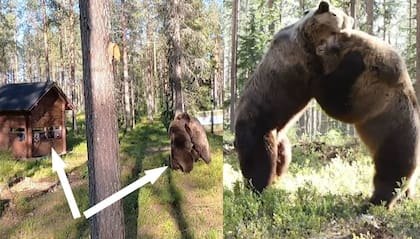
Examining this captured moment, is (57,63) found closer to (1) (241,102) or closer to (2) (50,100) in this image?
(2) (50,100)

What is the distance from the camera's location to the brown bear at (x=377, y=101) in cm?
Answer: 149

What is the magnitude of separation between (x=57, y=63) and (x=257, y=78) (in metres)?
0.94

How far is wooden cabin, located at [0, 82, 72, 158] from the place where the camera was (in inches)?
79.3

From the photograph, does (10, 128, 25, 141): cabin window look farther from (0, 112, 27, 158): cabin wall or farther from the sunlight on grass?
the sunlight on grass

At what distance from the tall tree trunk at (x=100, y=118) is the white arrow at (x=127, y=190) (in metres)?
0.02

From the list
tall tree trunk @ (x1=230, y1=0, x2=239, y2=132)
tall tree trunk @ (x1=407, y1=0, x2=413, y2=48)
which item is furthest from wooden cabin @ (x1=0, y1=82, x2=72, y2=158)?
tall tree trunk @ (x1=407, y1=0, x2=413, y2=48)

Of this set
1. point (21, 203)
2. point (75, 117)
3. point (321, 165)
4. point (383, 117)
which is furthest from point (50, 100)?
point (383, 117)

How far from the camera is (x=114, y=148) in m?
2.10

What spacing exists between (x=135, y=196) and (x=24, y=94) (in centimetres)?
69

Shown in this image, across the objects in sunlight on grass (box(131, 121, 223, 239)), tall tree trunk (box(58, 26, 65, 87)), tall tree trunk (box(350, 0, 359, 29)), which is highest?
tall tree trunk (box(350, 0, 359, 29))

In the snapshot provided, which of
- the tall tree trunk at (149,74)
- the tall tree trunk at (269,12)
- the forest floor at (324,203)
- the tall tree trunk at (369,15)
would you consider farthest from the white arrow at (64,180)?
the tall tree trunk at (369,15)

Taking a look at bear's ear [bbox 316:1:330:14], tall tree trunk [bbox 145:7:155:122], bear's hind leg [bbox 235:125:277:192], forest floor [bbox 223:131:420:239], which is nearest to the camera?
bear's ear [bbox 316:1:330:14]

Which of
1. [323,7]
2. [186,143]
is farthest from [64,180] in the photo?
[323,7]

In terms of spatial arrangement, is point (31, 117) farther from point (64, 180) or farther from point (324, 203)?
point (324, 203)
